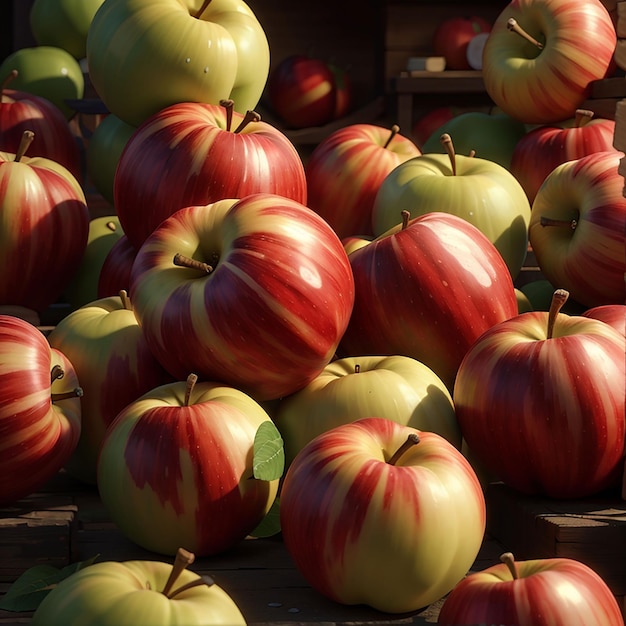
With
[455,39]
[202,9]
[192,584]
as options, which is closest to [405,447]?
[192,584]

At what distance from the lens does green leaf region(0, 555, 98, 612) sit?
1.21 meters

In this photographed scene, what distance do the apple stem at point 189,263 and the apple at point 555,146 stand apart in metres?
0.97

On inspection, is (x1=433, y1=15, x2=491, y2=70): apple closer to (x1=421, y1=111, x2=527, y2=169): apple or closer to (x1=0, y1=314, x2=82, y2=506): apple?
(x1=421, y1=111, x2=527, y2=169): apple

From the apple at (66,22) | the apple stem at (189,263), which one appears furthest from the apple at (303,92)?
the apple stem at (189,263)

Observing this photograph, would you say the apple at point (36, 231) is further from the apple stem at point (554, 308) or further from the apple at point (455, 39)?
the apple at point (455, 39)

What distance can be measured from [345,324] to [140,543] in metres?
0.40

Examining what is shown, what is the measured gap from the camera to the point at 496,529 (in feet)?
4.88

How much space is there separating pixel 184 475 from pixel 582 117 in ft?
4.06

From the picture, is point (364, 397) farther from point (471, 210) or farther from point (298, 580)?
point (471, 210)

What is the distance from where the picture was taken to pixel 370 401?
1403 mm

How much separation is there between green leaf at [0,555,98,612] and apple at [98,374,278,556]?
0.09 meters

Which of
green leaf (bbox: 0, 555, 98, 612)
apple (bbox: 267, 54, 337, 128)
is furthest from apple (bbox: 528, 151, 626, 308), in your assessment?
apple (bbox: 267, 54, 337, 128)

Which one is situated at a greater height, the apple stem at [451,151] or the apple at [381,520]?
the apple stem at [451,151]

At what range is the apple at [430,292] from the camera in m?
1.55
